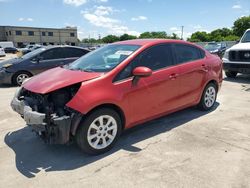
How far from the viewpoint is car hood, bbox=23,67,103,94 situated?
3619 millimetres

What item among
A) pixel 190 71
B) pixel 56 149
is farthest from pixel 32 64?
pixel 190 71

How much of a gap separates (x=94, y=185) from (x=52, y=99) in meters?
1.34

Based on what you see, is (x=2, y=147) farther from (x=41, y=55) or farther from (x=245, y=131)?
(x=41, y=55)

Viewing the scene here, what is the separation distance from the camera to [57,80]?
3.80 meters

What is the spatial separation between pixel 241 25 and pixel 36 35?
63.7 m

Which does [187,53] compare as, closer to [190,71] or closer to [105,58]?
[190,71]

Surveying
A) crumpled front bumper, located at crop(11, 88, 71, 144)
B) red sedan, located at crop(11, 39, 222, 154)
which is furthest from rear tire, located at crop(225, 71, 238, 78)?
crumpled front bumper, located at crop(11, 88, 71, 144)

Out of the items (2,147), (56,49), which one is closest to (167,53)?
(2,147)

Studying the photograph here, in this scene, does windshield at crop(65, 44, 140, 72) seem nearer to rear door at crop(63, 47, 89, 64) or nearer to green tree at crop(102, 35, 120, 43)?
rear door at crop(63, 47, 89, 64)

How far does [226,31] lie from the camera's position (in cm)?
8938

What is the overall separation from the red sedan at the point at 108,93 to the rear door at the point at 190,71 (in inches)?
0.7

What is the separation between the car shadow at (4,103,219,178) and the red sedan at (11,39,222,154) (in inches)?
10.4

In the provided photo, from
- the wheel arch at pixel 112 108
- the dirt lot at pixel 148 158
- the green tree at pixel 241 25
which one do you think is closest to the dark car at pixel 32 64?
the dirt lot at pixel 148 158

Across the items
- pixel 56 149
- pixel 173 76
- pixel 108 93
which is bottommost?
pixel 56 149
